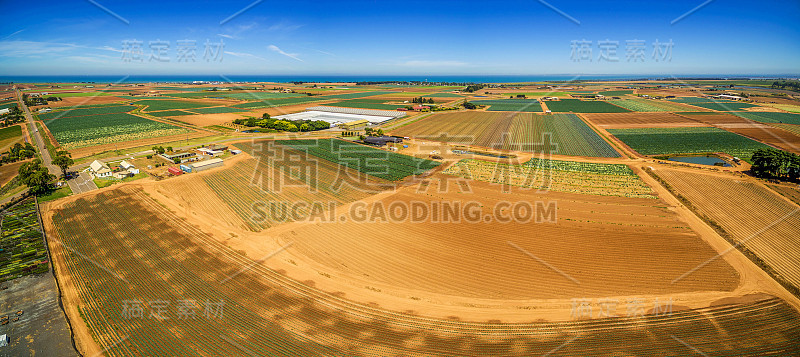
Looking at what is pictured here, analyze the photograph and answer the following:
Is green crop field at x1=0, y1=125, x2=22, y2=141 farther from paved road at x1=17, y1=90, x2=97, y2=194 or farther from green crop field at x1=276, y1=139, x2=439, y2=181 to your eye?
green crop field at x1=276, y1=139, x2=439, y2=181

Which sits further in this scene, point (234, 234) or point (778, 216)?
point (778, 216)

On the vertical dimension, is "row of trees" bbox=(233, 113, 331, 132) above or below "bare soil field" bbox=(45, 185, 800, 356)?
above

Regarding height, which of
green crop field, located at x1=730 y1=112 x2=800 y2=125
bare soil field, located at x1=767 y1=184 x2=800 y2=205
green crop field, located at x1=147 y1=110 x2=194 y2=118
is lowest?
bare soil field, located at x1=767 y1=184 x2=800 y2=205

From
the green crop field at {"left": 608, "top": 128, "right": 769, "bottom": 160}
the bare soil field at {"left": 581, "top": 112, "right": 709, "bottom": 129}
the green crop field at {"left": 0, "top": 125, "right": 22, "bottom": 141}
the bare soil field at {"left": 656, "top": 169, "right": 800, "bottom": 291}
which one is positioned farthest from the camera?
the bare soil field at {"left": 581, "top": 112, "right": 709, "bottom": 129}

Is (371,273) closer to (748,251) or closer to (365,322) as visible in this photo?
(365,322)

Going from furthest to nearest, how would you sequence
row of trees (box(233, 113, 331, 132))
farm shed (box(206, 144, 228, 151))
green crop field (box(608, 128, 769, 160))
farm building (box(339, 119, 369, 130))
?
farm building (box(339, 119, 369, 130)), row of trees (box(233, 113, 331, 132)), green crop field (box(608, 128, 769, 160)), farm shed (box(206, 144, 228, 151))

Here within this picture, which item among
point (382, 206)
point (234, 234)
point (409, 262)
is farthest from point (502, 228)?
point (234, 234)

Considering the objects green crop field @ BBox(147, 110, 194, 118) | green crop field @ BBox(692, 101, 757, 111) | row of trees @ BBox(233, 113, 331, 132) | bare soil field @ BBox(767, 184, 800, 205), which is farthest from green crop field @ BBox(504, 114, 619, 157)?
green crop field @ BBox(147, 110, 194, 118)

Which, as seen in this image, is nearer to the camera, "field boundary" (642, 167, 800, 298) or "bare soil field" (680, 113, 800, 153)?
"field boundary" (642, 167, 800, 298)
